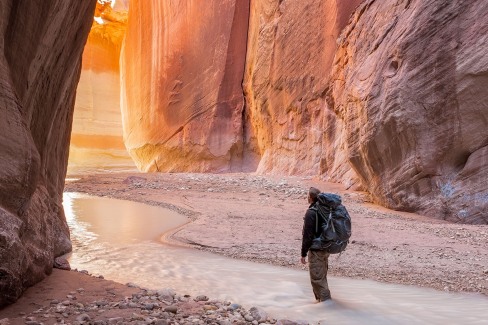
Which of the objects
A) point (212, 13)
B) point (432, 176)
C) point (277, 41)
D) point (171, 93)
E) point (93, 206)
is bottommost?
point (93, 206)

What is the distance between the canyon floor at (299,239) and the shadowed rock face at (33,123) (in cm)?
38

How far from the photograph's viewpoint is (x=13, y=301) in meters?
4.11

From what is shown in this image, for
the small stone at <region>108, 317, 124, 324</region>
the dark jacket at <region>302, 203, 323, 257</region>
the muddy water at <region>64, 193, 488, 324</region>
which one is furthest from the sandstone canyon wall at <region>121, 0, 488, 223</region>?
the small stone at <region>108, 317, 124, 324</region>

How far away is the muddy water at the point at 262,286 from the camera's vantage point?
15.1 ft

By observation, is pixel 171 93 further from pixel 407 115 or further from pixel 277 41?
pixel 407 115

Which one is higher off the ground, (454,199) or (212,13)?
(212,13)

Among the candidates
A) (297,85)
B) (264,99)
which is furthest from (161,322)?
(264,99)

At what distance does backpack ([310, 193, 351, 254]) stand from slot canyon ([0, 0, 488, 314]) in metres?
2.60

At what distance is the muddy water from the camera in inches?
181

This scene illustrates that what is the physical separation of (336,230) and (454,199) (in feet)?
22.9

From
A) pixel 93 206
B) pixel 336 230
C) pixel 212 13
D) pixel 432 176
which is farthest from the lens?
pixel 212 13

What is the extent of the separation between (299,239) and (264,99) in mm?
15900

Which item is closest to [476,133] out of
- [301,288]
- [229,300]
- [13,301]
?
[301,288]

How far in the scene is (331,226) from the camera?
4508 millimetres
